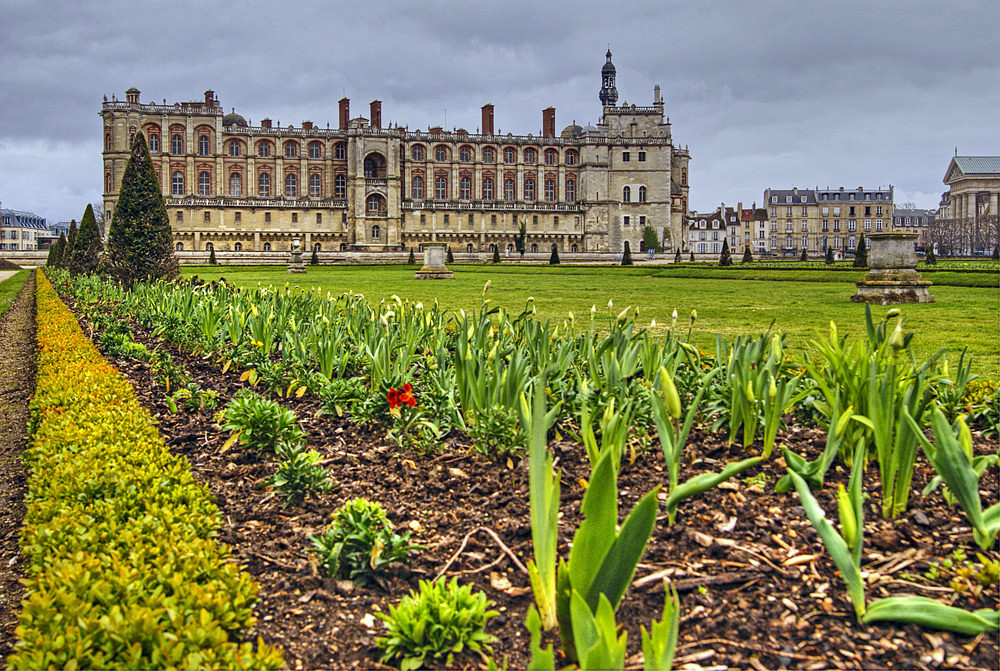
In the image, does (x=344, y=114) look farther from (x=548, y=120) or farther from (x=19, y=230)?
(x=19, y=230)

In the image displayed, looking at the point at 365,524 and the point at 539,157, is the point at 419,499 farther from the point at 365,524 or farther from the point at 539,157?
the point at 539,157

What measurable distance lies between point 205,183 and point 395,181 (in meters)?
13.7

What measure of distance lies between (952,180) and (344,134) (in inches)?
2002

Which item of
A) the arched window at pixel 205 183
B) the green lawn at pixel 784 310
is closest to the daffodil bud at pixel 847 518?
the green lawn at pixel 784 310

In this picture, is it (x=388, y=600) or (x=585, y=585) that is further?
(x=388, y=600)

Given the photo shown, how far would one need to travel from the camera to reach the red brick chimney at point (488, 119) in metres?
63.9

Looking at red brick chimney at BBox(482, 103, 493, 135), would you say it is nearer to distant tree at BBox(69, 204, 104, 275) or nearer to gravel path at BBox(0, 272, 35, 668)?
distant tree at BBox(69, 204, 104, 275)

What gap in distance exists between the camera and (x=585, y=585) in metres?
2.01

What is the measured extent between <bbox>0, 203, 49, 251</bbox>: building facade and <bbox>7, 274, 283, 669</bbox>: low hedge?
11396cm

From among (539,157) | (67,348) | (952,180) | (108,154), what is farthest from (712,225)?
(67,348)

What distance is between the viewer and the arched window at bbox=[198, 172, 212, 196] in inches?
2243

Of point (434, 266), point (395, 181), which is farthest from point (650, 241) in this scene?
point (434, 266)

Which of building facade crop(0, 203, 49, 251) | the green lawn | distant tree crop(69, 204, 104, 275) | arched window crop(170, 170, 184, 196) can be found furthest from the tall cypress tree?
building facade crop(0, 203, 49, 251)

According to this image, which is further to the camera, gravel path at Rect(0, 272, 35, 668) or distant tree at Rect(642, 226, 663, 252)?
distant tree at Rect(642, 226, 663, 252)
